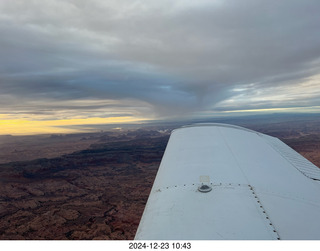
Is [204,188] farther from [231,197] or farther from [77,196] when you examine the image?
[77,196]

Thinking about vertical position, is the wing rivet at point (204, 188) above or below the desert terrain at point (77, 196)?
above

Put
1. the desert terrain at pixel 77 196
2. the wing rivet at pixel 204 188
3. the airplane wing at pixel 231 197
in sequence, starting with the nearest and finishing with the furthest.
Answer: the airplane wing at pixel 231 197
the wing rivet at pixel 204 188
the desert terrain at pixel 77 196

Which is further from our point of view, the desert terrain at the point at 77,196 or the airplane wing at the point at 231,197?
the desert terrain at the point at 77,196

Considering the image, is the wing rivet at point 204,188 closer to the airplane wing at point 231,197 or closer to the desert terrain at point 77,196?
the airplane wing at point 231,197

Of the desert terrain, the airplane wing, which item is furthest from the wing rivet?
the desert terrain

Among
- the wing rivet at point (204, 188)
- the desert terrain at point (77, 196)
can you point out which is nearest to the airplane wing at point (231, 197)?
the wing rivet at point (204, 188)

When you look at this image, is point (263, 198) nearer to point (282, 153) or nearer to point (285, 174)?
point (285, 174)

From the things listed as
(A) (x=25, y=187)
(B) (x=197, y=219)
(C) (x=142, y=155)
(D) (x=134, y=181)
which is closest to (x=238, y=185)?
(B) (x=197, y=219)

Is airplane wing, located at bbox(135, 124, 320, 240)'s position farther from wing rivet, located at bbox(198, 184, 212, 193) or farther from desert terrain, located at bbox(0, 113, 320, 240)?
desert terrain, located at bbox(0, 113, 320, 240)
